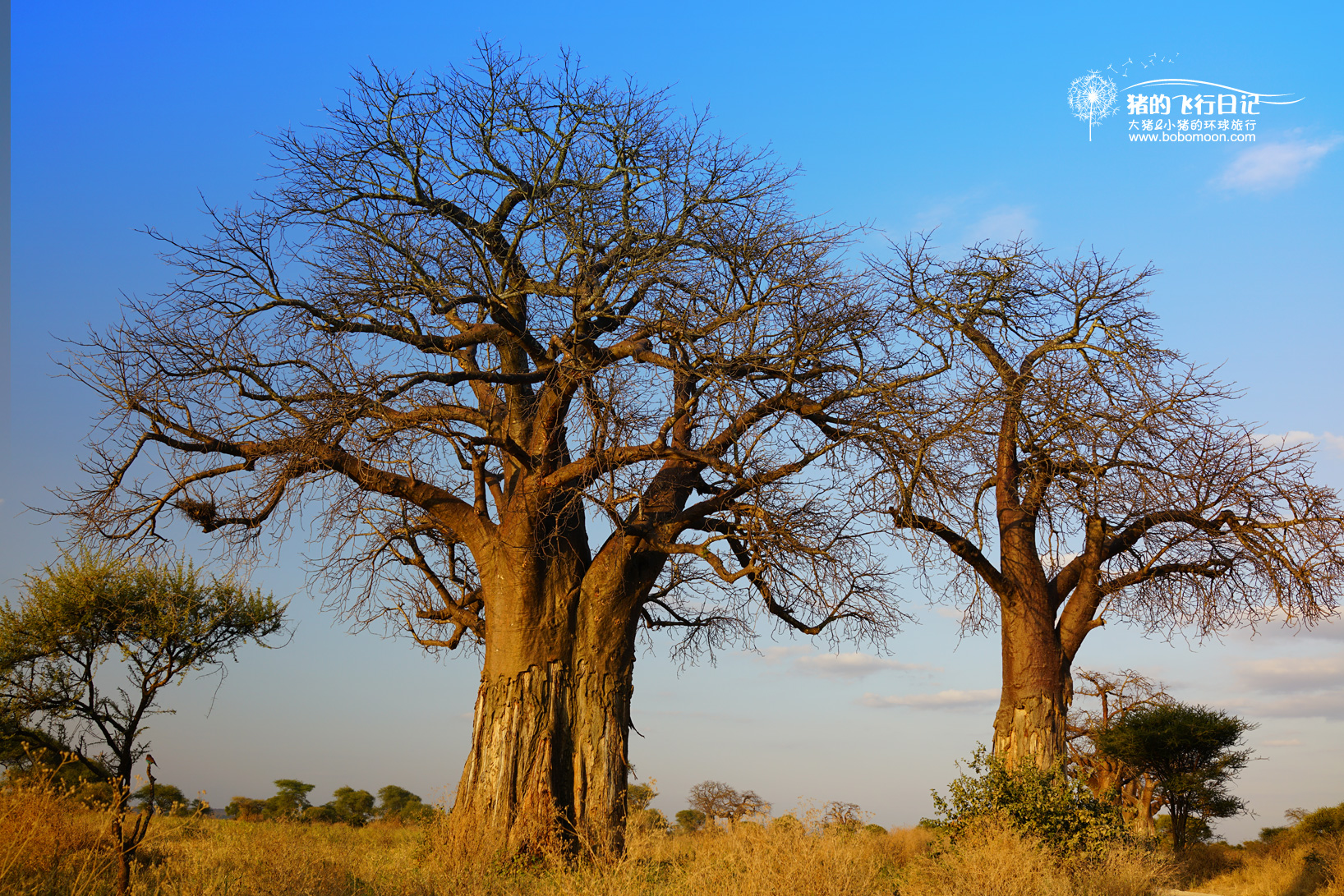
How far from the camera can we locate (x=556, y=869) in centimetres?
789

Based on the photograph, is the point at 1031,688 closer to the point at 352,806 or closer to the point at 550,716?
the point at 550,716

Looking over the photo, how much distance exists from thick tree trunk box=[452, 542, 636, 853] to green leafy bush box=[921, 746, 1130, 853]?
134 inches

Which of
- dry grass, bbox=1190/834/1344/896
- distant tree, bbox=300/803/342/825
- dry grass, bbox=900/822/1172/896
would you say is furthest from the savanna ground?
distant tree, bbox=300/803/342/825

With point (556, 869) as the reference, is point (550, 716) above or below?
above

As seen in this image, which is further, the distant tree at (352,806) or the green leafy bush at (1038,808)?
the distant tree at (352,806)

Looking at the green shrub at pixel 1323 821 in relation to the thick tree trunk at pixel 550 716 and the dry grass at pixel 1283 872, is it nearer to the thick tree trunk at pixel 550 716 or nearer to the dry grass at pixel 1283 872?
the dry grass at pixel 1283 872

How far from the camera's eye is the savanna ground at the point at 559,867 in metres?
6.58

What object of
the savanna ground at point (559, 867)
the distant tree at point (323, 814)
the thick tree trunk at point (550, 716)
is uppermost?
the thick tree trunk at point (550, 716)

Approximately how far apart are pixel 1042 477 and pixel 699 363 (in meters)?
4.64

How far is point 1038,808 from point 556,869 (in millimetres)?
4766

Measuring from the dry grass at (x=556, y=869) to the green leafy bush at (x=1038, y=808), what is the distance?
0.72ft

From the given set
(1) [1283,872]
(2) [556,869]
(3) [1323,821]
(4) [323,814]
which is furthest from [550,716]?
(3) [1323,821]

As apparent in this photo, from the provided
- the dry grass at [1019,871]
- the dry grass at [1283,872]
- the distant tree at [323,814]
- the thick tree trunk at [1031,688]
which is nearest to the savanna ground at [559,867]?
the dry grass at [1019,871]

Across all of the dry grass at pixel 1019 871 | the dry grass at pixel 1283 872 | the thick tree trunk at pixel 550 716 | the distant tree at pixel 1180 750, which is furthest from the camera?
the distant tree at pixel 1180 750
